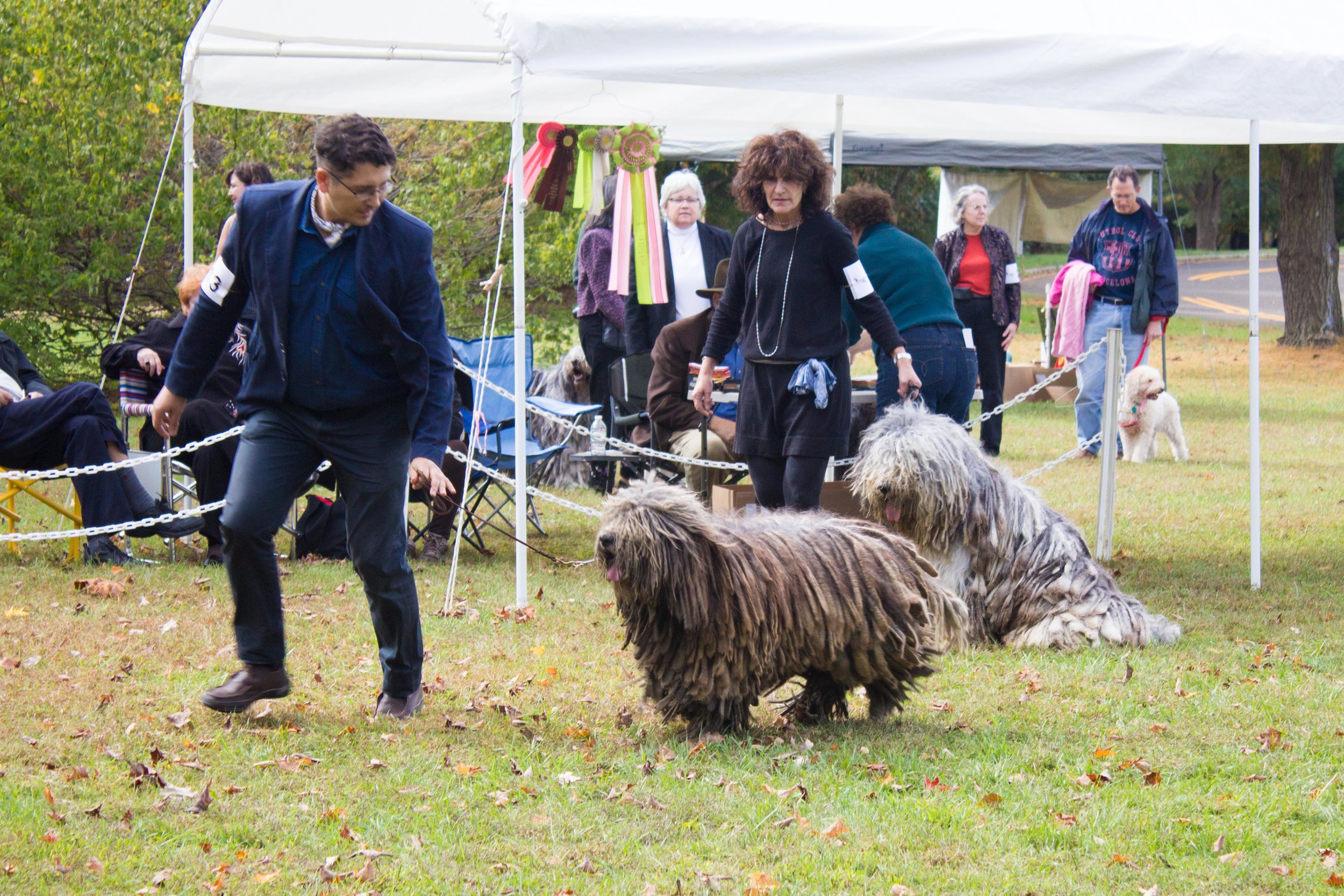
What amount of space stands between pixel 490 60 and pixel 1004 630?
3554mm

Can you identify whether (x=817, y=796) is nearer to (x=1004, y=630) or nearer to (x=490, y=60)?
(x=1004, y=630)

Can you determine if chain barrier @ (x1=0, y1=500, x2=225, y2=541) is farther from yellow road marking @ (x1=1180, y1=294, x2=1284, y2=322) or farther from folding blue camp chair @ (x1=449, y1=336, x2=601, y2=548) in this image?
yellow road marking @ (x1=1180, y1=294, x2=1284, y2=322)

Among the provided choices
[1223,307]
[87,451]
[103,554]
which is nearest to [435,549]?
[103,554]

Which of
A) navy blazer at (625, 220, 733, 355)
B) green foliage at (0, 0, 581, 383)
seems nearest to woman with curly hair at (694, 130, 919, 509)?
navy blazer at (625, 220, 733, 355)

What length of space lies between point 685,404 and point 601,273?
1.84 m

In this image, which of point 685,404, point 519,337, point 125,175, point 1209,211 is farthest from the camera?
point 1209,211

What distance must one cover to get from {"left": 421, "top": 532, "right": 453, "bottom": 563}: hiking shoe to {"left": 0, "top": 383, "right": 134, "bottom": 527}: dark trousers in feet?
4.79

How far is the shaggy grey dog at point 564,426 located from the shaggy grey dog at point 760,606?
16.4 ft

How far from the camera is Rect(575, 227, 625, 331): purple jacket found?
8906 millimetres

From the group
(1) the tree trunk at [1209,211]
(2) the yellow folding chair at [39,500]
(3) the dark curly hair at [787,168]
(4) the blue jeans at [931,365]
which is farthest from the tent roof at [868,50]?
(1) the tree trunk at [1209,211]

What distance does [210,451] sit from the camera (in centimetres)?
698

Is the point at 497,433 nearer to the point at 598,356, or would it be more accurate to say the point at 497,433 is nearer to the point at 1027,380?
the point at 598,356

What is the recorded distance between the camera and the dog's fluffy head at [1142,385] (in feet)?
34.9

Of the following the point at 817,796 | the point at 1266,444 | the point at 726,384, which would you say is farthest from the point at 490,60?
the point at 1266,444
